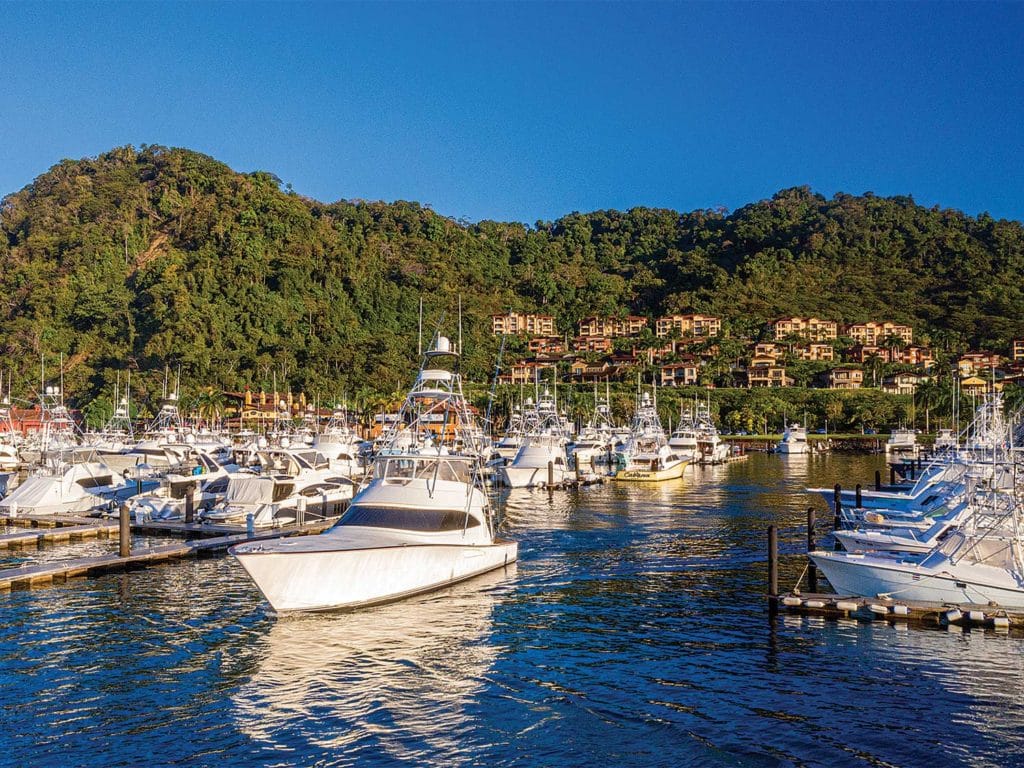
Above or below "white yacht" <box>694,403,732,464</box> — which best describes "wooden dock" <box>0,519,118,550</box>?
below

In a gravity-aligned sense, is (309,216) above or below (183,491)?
above

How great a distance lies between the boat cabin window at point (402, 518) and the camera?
85.1ft

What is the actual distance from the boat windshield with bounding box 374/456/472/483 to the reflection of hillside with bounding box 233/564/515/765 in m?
4.15

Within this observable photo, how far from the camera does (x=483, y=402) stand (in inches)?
4867

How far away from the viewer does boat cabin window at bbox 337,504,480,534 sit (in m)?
25.9

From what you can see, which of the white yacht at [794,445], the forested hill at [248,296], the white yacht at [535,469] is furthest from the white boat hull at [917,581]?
the forested hill at [248,296]

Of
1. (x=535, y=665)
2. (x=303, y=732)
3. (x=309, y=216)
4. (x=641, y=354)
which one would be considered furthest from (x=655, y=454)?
(x=309, y=216)

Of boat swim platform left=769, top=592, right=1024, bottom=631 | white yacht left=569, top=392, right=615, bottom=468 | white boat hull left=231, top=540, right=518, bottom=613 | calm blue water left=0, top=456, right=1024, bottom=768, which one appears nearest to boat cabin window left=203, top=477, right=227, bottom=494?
calm blue water left=0, top=456, right=1024, bottom=768

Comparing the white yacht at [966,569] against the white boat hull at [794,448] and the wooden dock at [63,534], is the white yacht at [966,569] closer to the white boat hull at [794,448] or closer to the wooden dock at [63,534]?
the wooden dock at [63,534]

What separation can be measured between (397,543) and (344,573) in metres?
2.17

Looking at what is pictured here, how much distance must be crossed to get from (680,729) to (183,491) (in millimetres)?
34041

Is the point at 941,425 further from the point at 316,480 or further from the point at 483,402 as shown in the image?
the point at 316,480

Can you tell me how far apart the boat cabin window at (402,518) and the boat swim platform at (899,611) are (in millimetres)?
A: 9881

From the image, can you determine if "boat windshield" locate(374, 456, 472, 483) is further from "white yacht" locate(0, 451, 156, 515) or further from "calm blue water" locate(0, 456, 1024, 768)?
"white yacht" locate(0, 451, 156, 515)
